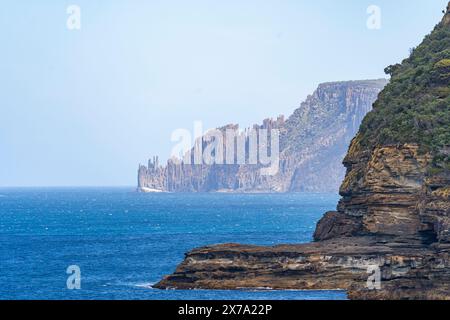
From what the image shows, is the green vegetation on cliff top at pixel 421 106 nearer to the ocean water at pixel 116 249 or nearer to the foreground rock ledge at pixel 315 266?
the foreground rock ledge at pixel 315 266

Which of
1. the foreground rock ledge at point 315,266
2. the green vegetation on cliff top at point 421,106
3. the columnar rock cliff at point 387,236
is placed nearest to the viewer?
the foreground rock ledge at point 315,266

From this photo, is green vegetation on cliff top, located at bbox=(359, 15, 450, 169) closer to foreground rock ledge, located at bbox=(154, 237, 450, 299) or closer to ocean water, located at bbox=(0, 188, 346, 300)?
foreground rock ledge, located at bbox=(154, 237, 450, 299)

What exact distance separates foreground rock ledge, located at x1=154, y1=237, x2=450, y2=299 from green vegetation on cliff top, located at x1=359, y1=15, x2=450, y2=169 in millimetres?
7488

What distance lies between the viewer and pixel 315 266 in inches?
2756

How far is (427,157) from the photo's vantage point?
239ft

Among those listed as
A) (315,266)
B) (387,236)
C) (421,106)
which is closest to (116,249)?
(421,106)

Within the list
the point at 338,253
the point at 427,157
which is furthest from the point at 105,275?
the point at 427,157

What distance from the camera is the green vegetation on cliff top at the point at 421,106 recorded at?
74438 millimetres

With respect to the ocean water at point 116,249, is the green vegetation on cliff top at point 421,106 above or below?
above

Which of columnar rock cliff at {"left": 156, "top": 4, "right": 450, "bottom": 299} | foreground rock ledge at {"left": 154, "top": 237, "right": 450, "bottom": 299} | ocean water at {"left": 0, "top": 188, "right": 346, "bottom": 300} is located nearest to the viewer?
foreground rock ledge at {"left": 154, "top": 237, "right": 450, "bottom": 299}

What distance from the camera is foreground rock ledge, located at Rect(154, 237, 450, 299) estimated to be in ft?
218

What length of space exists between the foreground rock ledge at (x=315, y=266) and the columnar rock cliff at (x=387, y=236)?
0.07 m

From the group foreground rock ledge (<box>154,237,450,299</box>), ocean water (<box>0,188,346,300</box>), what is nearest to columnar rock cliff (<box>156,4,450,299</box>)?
foreground rock ledge (<box>154,237,450,299</box>)

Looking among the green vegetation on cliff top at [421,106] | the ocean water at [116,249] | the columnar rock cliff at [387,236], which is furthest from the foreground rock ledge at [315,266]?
the green vegetation on cliff top at [421,106]
